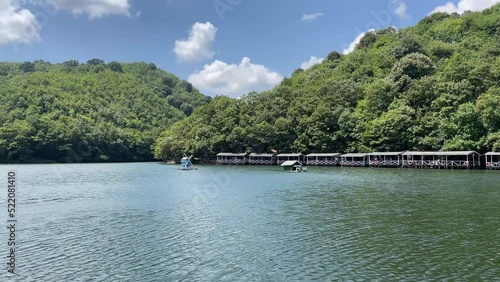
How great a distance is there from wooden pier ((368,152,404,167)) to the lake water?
4026cm

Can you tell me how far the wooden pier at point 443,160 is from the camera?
6675 centimetres

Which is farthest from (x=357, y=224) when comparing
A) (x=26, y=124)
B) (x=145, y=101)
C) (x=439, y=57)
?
(x=145, y=101)

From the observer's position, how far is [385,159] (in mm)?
78750

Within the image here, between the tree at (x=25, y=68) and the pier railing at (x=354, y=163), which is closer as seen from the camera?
the pier railing at (x=354, y=163)

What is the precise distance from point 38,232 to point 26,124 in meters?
111

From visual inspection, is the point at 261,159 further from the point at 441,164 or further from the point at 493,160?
the point at 493,160

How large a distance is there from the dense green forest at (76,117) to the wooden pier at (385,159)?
281 ft

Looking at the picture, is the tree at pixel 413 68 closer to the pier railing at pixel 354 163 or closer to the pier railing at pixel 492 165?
the pier railing at pixel 354 163

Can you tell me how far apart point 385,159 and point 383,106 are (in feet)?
56.5

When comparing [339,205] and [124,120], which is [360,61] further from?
[339,205]

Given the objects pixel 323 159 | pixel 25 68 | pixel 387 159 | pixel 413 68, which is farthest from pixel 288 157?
pixel 25 68

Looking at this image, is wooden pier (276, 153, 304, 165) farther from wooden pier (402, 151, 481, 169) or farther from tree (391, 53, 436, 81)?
tree (391, 53, 436, 81)

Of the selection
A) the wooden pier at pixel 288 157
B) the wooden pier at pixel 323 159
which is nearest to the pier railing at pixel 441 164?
the wooden pier at pixel 323 159

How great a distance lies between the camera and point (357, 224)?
23219 mm
